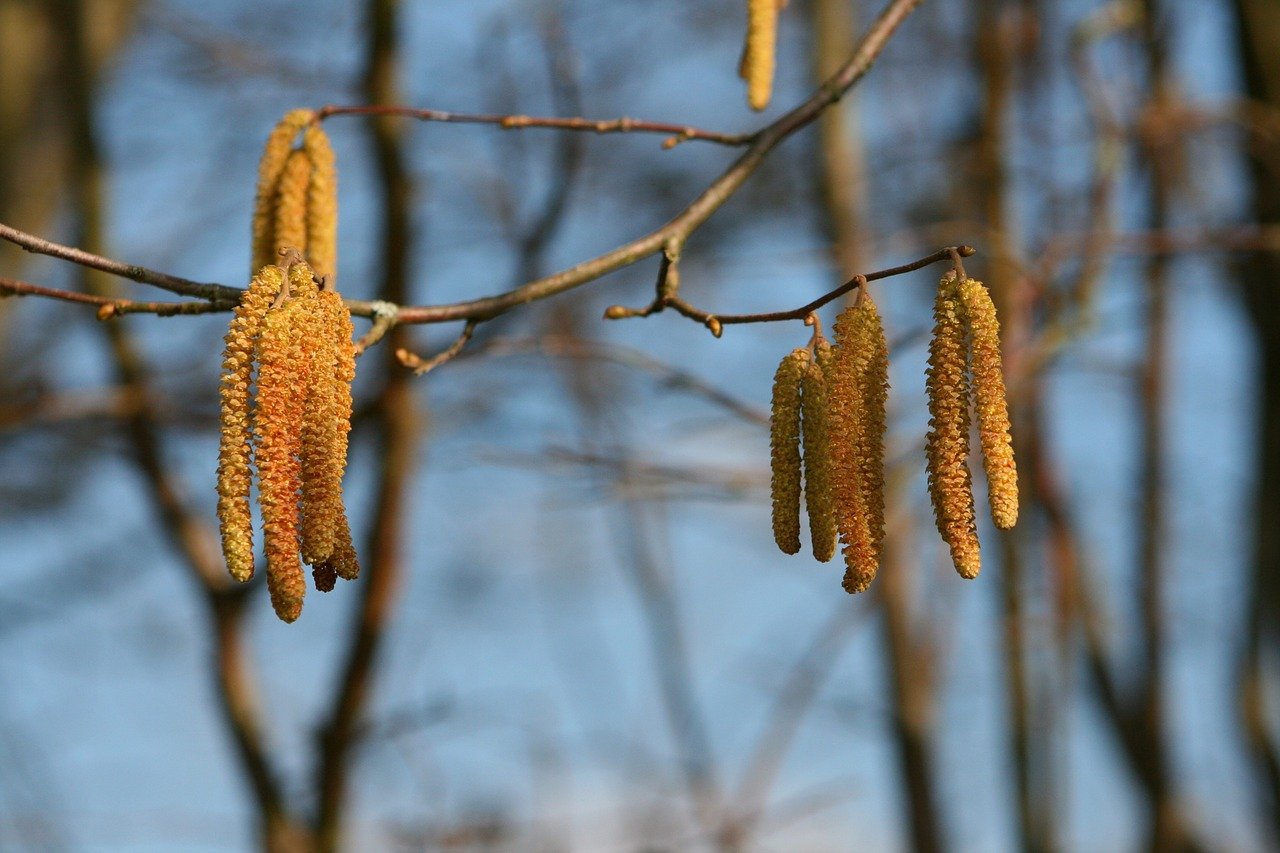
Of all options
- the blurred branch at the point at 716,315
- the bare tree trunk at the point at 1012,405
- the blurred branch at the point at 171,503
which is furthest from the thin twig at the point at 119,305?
the bare tree trunk at the point at 1012,405

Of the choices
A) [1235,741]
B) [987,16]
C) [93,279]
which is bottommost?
[1235,741]

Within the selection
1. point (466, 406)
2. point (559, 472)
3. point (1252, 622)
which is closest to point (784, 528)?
point (559, 472)

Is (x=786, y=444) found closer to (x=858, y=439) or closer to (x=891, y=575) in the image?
(x=858, y=439)

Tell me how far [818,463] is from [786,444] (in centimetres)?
6

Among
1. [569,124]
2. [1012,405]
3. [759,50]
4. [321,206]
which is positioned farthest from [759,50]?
[1012,405]

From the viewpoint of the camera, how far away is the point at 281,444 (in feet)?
4.90

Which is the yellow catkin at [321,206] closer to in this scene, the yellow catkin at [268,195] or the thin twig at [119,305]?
the yellow catkin at [268,195]

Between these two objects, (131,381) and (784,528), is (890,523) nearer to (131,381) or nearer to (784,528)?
(131,381)

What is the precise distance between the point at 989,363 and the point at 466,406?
14.5ft

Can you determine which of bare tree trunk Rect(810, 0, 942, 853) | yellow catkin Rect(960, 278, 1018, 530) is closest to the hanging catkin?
yellow catkin Rect(960, 278, 1018, 530)

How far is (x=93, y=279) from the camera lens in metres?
4.10

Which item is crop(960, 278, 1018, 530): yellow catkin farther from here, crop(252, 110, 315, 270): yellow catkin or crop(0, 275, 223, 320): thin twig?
crop(252, 110, 315, 270): yellow catkin

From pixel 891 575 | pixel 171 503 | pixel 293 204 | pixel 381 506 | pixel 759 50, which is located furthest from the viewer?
pixel 891 575

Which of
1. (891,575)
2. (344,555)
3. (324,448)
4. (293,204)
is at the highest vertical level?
(293,204)
